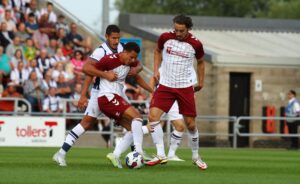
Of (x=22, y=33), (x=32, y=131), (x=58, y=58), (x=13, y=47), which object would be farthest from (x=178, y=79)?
(x=22, y=33)

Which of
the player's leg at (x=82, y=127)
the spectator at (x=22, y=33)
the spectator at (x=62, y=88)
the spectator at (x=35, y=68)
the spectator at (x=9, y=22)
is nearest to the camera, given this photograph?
the player's leg at (x=82, y=127)

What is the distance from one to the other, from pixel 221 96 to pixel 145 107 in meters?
7.09

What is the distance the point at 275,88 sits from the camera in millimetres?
38656

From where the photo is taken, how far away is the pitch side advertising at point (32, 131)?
27.2 meters

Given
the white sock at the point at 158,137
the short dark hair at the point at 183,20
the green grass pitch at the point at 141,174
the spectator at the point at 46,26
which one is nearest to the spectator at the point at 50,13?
the spectator at the point at 46,26

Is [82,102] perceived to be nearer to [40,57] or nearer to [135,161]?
[135,161]

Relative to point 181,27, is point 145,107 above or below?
below

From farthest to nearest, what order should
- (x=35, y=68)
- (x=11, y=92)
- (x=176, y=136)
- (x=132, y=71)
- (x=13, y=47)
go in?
(x=13, y=47) < (x=35, y=68) < (x=11, y=92) < (x=176, y=136) < (x=132, y=71)

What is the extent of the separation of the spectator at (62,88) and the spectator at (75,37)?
2706 millimetres

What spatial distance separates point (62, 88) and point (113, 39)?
14.6 m

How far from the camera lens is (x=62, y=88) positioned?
101 feet

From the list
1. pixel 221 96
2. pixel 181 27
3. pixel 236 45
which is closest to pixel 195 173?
pixel 181 27

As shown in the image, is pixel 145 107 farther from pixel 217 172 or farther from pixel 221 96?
pixel 217 172

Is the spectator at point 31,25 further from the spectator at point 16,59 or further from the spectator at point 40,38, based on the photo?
the spectator at point 16,59
